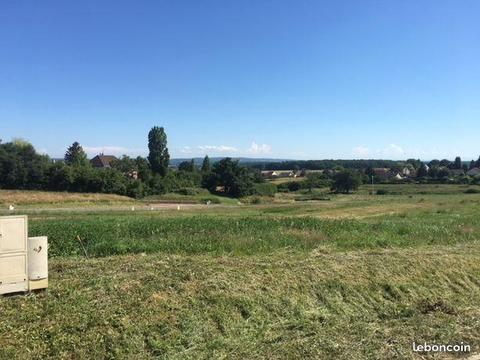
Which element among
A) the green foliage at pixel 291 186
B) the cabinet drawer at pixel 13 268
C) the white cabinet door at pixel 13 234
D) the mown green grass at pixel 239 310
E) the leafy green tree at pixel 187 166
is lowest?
the green foliage at pixel 291 186

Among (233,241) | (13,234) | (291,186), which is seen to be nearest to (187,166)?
(291,186)

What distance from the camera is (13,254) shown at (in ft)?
25.0

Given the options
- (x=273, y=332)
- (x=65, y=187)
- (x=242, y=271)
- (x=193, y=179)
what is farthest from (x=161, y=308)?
(x=193, y=179)

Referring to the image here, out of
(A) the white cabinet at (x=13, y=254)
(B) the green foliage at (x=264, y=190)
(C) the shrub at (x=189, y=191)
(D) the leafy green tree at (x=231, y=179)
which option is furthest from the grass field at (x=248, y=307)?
(B) the green foliage at (x=264, y=190)

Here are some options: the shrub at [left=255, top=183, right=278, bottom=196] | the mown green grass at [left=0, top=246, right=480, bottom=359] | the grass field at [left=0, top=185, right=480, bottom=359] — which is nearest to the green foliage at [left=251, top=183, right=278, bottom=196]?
the shrub at [left=255, top=183, right=278, bottom=196]

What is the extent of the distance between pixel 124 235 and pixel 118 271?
8.17m

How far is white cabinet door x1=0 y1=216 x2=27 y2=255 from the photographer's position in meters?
7.44

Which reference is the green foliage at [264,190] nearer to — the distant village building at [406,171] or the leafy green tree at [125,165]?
the leafy green tree at [125,165]

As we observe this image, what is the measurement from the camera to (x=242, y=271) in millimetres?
10094

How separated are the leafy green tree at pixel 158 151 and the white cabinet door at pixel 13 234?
356 feet

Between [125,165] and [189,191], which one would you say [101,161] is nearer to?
[125,165]

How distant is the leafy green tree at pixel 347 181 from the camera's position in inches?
5261

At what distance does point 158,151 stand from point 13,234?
11051 cm

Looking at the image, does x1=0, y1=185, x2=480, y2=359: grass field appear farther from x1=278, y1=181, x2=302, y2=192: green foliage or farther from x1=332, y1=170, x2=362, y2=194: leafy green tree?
x1=278, y1=181, x2=302, y2=192: green foliage
